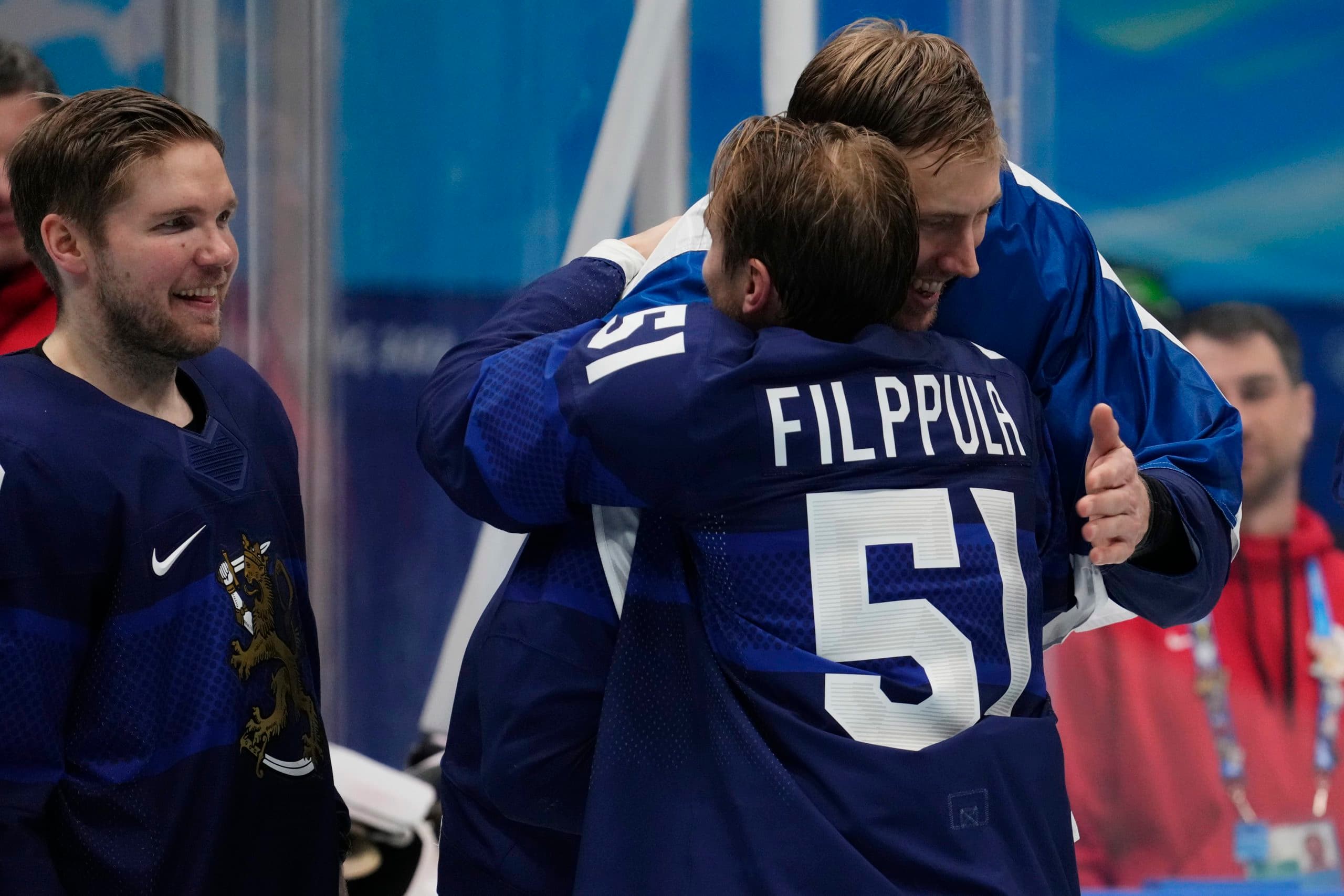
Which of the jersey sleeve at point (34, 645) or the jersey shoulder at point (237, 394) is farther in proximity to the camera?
the jersey shoulder at point (237, 394)

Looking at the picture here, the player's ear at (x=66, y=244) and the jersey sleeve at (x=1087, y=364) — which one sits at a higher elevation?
the player's ear at (x=66, y=244)

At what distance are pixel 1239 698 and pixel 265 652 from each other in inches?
104

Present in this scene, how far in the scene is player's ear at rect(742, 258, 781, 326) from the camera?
3.77 feet

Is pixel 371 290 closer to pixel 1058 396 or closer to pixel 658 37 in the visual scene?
pixel 658 37

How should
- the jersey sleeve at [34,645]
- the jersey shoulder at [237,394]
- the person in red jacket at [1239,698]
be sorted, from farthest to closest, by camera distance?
the person in red jacket at [1239,698] < the jersey shoulder at [237,394] < the jersey sleeve at [34,645]

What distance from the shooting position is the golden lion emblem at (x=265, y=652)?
1.48 meters

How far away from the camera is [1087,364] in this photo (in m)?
1.42

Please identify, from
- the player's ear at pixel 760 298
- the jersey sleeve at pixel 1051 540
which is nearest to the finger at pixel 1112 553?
the jersey sleeve at pixel 1051 540

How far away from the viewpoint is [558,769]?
4.03 ft

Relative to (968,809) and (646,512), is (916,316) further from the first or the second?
(968,809)

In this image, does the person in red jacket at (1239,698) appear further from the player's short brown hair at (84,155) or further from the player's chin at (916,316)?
the player's short brown hair at (84,155)

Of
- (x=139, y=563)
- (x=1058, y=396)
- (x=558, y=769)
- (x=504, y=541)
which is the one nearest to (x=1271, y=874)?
(x=504, y=541)

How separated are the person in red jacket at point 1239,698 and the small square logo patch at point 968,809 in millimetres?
2290

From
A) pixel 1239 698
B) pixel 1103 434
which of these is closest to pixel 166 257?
pixel 1103 434
